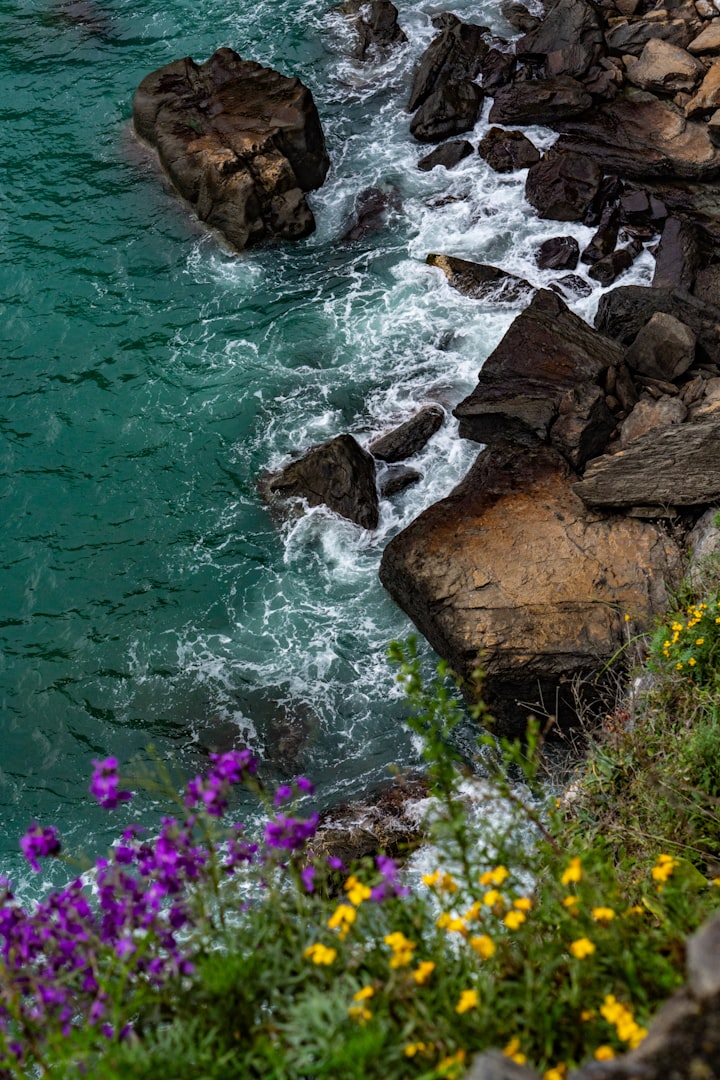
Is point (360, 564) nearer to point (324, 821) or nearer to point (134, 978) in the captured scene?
point (324, 821)

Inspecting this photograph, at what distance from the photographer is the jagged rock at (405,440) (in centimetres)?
1262

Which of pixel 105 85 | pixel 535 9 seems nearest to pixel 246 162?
pixel 105 85

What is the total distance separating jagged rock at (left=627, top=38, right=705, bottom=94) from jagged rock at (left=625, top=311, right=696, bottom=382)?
6801 millimetres

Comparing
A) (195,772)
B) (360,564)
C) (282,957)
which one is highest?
(282,957)

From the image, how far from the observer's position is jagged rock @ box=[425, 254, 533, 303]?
47.5ft

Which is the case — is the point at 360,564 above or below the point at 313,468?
below

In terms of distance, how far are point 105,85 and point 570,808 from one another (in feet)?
56.7

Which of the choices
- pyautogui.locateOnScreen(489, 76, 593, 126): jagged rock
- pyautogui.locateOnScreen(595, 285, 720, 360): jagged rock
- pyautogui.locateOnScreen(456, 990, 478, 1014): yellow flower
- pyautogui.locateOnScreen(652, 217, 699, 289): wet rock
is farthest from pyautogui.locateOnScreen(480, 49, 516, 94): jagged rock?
pyautogui.locateOnScreen(456, 990, 478, 1014): yellow flower

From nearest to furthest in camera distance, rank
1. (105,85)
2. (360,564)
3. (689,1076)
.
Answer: (689,1076) < (360,564) < (105,85)

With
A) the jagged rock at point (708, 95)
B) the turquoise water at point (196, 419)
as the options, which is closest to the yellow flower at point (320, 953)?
the turquoise water at point (196, 419)

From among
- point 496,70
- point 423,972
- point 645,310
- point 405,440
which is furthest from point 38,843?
point 496,70

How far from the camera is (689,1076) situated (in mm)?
2803

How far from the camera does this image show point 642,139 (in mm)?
15969

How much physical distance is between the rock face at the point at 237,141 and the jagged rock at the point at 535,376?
5142mm
